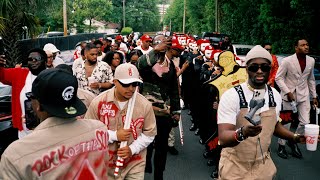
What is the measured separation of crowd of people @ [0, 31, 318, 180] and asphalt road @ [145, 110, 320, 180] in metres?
0.22

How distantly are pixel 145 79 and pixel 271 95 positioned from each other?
7.63ft

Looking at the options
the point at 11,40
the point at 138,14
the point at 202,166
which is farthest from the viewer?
the point at 138,14

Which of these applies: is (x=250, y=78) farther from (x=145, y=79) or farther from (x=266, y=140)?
(x=145, y=79)

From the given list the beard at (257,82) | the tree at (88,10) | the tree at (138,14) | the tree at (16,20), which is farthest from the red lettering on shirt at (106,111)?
the tree at (138,14)

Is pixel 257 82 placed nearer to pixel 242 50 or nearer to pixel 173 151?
pixel 173 151

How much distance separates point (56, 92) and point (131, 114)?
169cm

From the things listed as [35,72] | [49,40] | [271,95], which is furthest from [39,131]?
[49,40]

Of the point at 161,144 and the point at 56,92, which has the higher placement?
the point at 56,92

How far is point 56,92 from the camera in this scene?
2270 mm

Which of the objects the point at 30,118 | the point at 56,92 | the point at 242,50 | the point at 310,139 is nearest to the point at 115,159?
the point at 30,118

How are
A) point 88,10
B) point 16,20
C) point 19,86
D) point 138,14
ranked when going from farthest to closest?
point 138,14, point 88,10, point 16,20, point 19,86

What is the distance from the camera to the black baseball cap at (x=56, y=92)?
2267mm

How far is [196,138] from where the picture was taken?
9297 mm

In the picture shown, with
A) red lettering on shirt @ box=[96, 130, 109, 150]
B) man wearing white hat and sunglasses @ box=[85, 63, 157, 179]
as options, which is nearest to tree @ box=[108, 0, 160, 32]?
man wearing white hat and sunglasses @ box=[85, 63, 157, 179]
